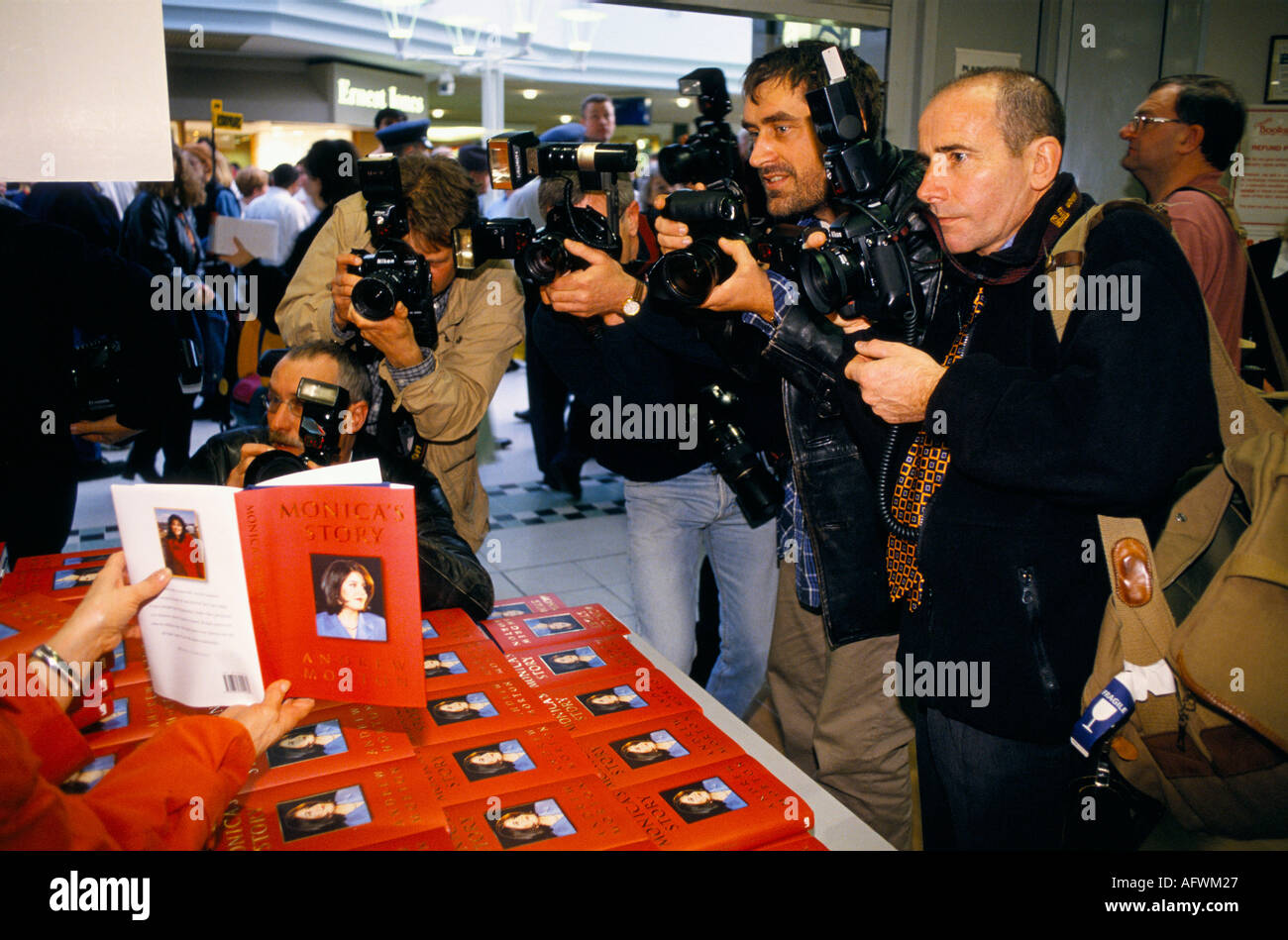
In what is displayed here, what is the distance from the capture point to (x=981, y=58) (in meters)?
3.36

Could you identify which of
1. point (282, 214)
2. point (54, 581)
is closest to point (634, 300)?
point (54, 581)

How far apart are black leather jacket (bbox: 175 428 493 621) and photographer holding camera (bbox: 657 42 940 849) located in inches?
26.4

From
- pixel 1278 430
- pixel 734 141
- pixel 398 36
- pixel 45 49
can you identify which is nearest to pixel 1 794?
pixel 45 49

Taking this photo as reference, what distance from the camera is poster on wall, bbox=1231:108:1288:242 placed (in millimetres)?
3799

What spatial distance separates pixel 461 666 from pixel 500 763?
31 cm

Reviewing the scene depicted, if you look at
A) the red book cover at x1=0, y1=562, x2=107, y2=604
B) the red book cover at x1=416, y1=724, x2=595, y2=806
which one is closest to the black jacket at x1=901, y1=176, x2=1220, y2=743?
the red book cover at x1=416, y1=724, x2=595, y2=806

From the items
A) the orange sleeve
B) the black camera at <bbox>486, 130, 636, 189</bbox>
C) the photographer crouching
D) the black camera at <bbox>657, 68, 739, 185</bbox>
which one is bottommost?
the orange sleeve

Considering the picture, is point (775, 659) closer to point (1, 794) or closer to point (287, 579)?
point (287, 579)

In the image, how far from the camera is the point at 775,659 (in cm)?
216

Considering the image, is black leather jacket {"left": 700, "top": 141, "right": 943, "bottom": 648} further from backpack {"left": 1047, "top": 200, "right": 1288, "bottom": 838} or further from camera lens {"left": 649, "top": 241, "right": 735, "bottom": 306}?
backpack {"left": 1047, "top": 200, "right": 1288, "bottom": 838}

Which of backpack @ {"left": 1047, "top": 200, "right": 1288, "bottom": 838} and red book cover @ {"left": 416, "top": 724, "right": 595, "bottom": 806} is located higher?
backpack @ {"left": 1047, "top": 200, "right": 1288, "bottom": 838}

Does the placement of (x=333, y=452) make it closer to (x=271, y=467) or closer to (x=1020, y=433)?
(x=271, y=467)

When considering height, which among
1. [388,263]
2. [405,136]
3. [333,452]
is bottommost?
[333,452]

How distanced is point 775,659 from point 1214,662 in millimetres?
1092
